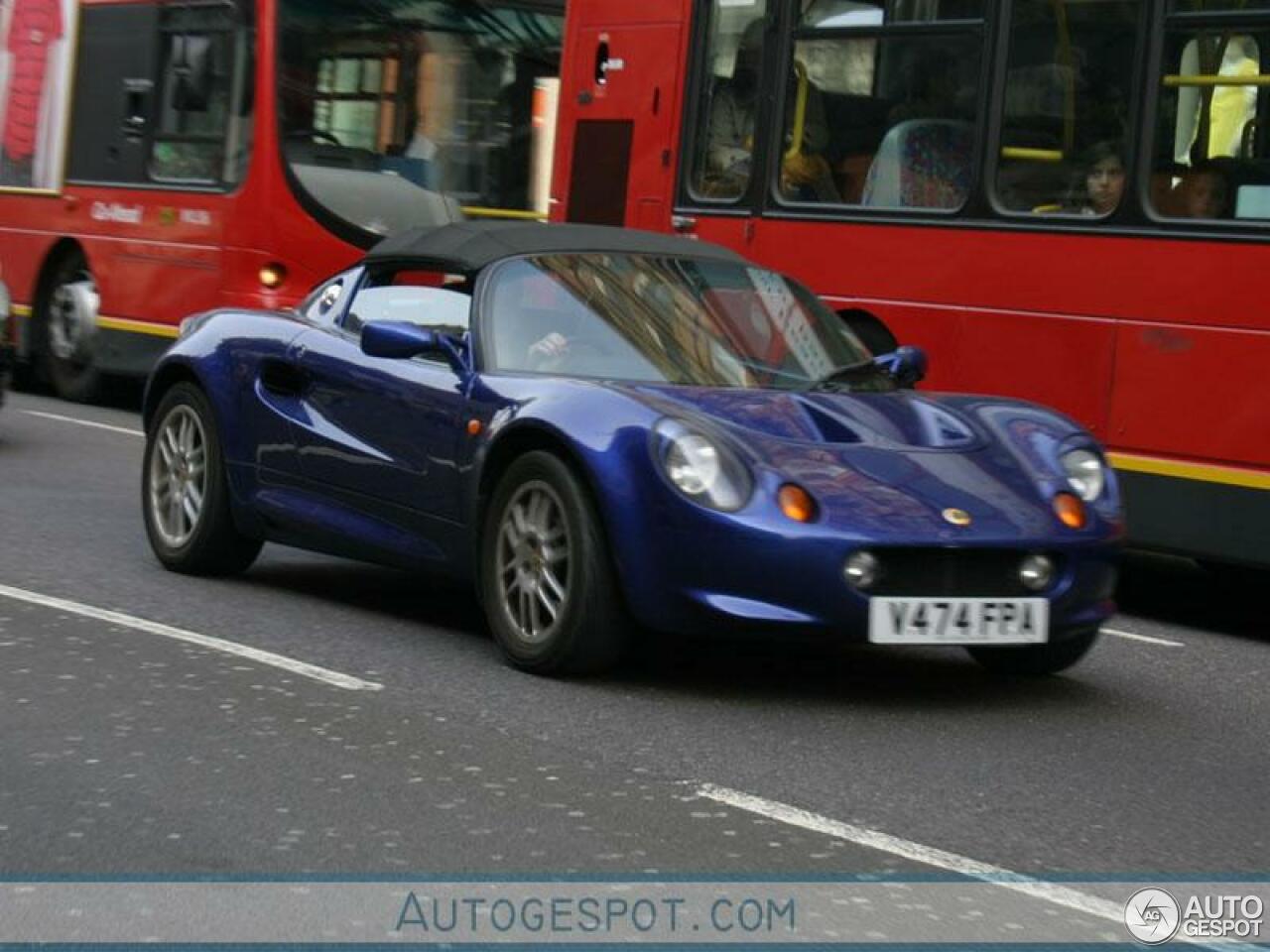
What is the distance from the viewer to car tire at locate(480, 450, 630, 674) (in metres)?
7.73

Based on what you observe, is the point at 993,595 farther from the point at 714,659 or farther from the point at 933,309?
the point at 933,309

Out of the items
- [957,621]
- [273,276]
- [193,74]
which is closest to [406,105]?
[273,276]

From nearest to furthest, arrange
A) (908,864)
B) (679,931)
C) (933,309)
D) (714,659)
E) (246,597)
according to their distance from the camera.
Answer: (679,931) → (908,864) → (714,659) → (246,597) → (933,309)

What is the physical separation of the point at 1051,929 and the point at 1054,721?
2534 mm

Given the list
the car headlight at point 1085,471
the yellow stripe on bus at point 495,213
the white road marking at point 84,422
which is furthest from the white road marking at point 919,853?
the yellow stripe on bus at point 495,213

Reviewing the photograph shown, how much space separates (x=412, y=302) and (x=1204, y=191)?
10.9ft

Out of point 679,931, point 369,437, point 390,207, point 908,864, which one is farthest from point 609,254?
point 390,207

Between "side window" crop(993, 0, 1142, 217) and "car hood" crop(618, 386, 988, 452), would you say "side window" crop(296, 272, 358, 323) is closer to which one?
"car hood" crop(618, 386, 988, 452)

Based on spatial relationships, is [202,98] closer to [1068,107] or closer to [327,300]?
[1068,107]

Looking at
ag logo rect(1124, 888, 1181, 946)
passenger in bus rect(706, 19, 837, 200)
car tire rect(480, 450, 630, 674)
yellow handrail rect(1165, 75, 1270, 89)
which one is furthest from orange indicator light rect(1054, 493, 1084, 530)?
passenger in bus rect(706, 19, 837, 200)

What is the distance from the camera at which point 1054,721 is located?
302 inches

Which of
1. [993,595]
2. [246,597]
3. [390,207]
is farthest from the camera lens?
[390,207]

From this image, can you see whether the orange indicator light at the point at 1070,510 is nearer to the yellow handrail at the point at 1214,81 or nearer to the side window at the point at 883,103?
the yellow handrail at the point at 1214,81

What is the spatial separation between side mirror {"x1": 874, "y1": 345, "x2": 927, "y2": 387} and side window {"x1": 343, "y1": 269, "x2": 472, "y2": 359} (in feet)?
4.65
